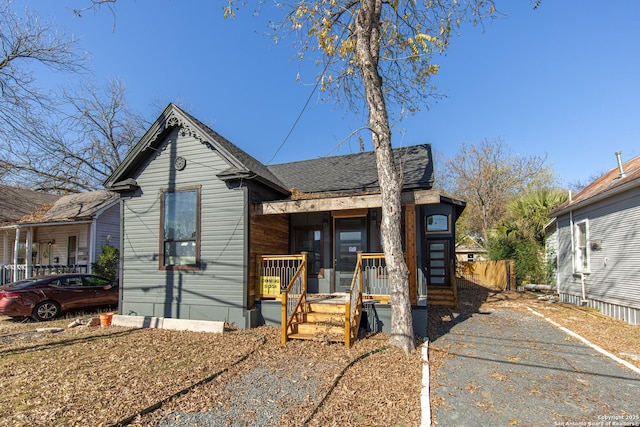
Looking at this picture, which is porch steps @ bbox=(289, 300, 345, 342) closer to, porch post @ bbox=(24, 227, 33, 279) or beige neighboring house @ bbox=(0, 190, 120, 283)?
beige neighboring house @ bbox=(0, 190, 120, 283)

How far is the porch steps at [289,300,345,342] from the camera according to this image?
670cm

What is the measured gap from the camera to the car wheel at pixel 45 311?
9480 millimetres

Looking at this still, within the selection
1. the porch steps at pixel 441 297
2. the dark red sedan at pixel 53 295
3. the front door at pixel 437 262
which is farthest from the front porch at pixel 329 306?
the dark red sedan at pixel 53 295

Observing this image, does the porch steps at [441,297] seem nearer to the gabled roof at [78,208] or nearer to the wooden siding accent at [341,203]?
the wooden siding accent at [341,203]

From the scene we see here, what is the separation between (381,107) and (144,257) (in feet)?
24.5

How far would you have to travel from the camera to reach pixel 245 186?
8.39 meters

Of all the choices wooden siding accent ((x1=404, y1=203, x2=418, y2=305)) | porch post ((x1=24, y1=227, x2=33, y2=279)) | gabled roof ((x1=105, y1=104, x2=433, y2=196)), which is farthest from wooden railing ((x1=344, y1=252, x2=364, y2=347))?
porch post ((x1=24, y1=227, x2=33, y2=279))

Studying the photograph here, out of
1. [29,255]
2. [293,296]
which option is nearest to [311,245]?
[293,296]

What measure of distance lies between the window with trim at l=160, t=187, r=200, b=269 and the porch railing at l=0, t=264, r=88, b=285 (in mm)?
7058

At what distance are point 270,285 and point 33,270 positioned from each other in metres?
11.9

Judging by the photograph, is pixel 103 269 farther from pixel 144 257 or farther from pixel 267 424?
pixel 267 424

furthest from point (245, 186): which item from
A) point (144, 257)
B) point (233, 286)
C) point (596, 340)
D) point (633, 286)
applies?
Answer: point (633, 286)

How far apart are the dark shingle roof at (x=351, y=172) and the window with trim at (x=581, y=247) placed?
18.5ft

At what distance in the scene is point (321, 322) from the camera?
7.18 m
